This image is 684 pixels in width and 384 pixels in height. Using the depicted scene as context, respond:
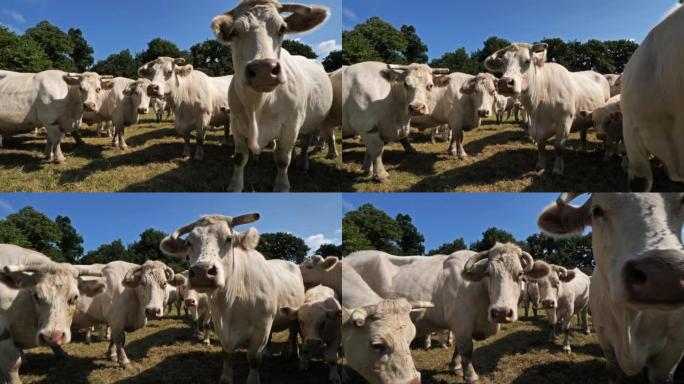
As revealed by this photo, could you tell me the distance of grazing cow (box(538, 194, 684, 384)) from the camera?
9.89 ft

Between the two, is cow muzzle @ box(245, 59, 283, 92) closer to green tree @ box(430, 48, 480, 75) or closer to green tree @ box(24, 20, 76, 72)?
green tree @ box(430, 48, 480, 75)

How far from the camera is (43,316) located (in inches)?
254

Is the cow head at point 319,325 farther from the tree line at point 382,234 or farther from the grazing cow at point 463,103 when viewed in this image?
the grazing cow at point 463,103

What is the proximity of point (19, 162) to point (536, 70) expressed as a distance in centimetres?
1070

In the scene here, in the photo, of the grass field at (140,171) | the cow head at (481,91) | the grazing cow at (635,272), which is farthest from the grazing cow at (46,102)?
the cow head at (481,91)

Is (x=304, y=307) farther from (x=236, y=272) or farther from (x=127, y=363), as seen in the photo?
(x=127, y=363)

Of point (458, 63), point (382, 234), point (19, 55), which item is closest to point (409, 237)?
point (382, 234)

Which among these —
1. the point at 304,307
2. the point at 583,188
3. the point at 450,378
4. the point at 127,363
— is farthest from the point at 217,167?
the point at 583,188

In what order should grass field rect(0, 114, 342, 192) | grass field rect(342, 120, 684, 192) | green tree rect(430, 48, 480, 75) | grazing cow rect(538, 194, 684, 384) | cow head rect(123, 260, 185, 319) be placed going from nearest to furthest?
grazing cow rect(538, 194, 684, 384), grass field rect(0, 114, 342, 192), grass field rect(342, 120, 684, 192), cow head rect(123, 260, 185, 319), green tree rect(430, 48, 480, 75)

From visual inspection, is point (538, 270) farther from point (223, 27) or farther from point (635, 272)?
point (223, 27)

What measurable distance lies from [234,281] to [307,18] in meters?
3.89

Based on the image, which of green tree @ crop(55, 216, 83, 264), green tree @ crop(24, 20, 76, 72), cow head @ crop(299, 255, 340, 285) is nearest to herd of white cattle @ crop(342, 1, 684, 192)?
cow head @ crop(299, 255, 340, 285)

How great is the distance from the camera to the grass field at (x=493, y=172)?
8164 millimetres

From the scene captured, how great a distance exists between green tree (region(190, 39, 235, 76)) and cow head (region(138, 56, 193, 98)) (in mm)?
20163
